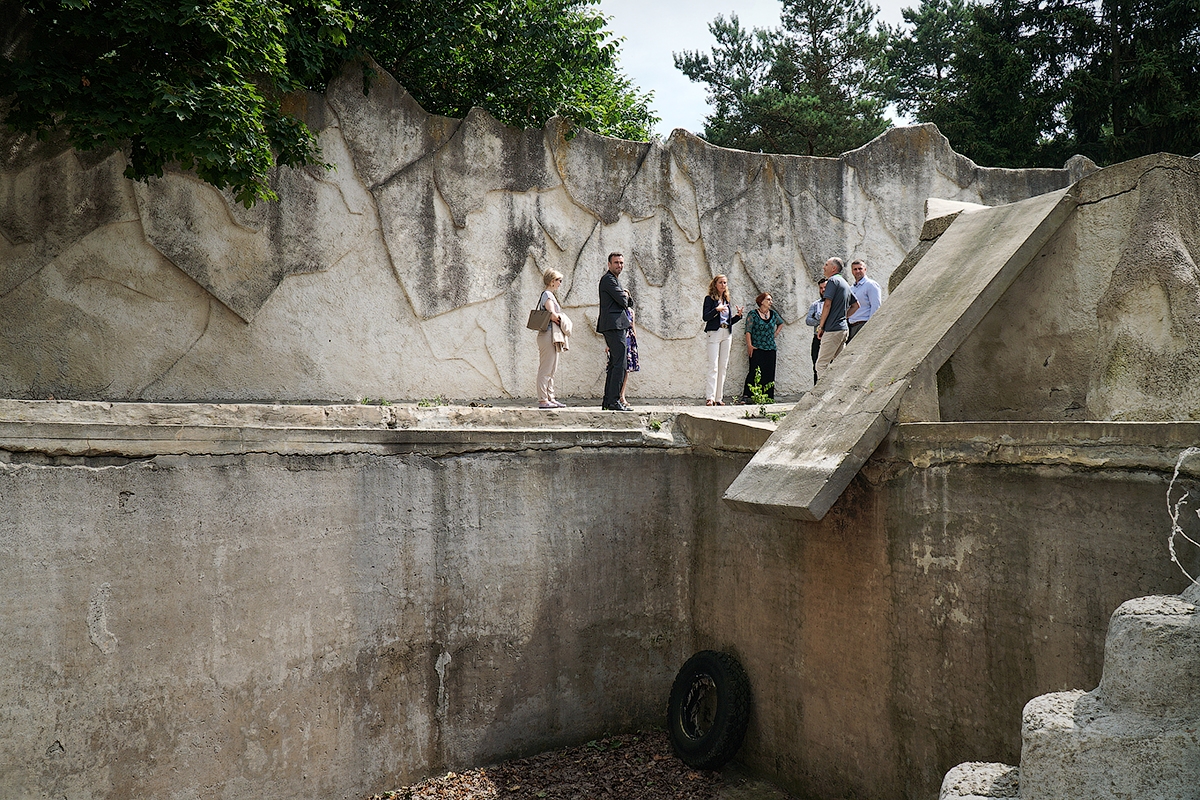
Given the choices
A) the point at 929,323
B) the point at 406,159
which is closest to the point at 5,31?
the point at 406,159

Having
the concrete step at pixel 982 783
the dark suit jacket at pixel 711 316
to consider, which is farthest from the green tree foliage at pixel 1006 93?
the concrete step at pixel 982 783

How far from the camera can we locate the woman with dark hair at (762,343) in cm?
937

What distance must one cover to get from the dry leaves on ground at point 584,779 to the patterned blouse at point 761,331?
17.5 feet

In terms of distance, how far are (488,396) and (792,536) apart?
15.0ft

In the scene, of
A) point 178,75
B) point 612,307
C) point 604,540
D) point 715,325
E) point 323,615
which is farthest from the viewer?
point 715,325

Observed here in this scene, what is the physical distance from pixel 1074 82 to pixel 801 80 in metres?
6.92

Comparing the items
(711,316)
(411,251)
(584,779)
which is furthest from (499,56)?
(584,779)

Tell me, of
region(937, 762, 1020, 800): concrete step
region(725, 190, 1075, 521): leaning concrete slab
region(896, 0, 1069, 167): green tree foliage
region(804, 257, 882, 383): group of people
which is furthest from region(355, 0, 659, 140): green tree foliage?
region(896, 0, 1069, 167): green tree foliage

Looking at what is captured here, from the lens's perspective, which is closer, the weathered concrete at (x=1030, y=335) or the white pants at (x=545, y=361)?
the weathered concrete at (x=1030, y=335)

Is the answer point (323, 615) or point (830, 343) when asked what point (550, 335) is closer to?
point (830, 343)

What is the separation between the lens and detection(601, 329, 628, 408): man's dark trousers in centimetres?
706

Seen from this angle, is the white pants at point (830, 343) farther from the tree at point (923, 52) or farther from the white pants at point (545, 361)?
the tree at point (923, 52)

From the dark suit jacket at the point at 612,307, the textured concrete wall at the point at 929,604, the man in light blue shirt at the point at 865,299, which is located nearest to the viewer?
the textured concrete wall at the point at 929,604

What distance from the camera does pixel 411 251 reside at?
7.91 metres
